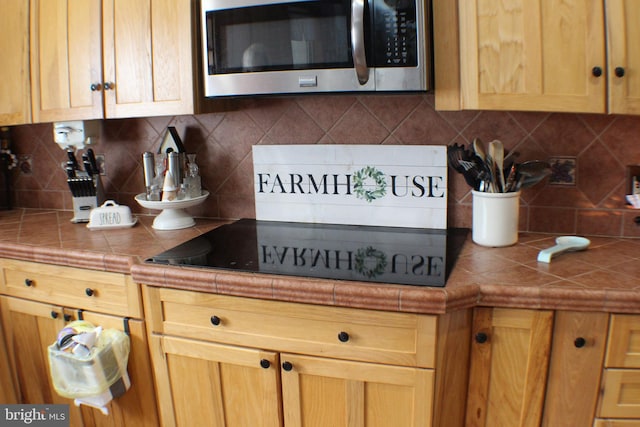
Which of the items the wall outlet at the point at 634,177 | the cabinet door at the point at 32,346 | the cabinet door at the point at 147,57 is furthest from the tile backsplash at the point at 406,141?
the cabinet door at the point at 32,346

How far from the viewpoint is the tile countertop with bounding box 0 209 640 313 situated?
123cm

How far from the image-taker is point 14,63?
1976 millimetres

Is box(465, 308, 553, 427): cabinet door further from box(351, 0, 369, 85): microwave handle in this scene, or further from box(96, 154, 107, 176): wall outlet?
box(96, 154, 107, 176): wall outlet

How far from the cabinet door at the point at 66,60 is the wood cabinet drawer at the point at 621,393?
180cm

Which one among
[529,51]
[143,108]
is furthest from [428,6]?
[143,108]

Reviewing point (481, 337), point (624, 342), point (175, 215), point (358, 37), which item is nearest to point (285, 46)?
point (358, 37)

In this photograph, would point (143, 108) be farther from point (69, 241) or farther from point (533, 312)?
point (533, 312)

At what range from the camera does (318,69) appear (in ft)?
5.00

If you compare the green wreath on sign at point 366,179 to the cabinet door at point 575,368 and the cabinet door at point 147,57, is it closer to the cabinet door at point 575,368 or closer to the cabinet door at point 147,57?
the cabinet door at point 147,57

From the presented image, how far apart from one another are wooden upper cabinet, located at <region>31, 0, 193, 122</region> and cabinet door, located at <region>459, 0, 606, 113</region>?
91cm

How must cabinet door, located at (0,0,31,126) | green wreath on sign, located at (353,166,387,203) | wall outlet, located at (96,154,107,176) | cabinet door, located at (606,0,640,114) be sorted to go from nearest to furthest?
1. cabinet door, located at (606,0,640,114)
2. green wreath on sign, located at (353,166,387,203)
3. cabinet door, located at (0,0,31,126)
4. wall outlet, located at (96,154,107,176)

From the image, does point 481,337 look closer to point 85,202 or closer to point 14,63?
point 85,202

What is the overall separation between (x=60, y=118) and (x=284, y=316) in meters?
1.23

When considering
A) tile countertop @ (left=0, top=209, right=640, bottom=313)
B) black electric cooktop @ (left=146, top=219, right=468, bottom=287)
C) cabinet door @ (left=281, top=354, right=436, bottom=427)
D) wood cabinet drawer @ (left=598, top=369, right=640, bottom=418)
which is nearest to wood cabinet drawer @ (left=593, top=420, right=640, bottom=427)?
wood cabinet drawer @ (left=598, top=369, right=640, bottom=418)
